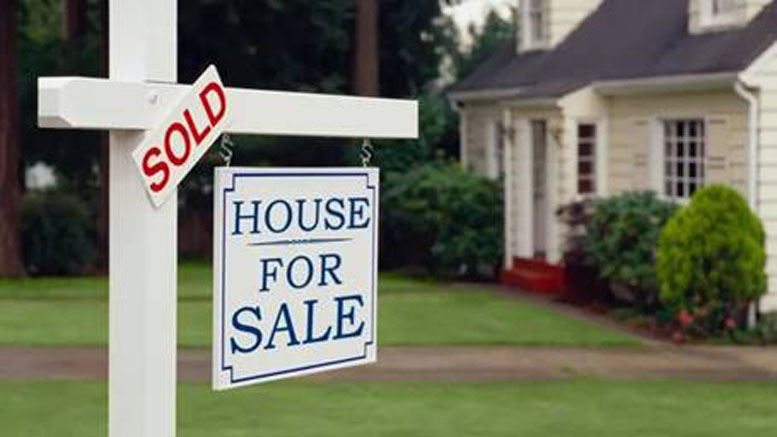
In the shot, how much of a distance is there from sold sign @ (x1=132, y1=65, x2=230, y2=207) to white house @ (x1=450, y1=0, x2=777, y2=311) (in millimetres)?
14091

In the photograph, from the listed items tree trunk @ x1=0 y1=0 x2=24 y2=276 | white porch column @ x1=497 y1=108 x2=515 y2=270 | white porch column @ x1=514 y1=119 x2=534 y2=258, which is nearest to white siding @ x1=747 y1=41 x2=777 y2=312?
white porch column @ x1=514 y1=119 x2=534 y2=258

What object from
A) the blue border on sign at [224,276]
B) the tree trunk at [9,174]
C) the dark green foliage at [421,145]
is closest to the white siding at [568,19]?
the dark green foliage at [421,145]

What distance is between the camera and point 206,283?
2506 centimetres

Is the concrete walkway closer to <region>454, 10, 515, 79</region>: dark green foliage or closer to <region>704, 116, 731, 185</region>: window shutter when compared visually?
<region>704, 116, 731, 185</region>: window shutter

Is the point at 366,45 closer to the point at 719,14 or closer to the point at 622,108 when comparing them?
the point at 622,108

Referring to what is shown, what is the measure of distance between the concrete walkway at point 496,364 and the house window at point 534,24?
996 centimetres

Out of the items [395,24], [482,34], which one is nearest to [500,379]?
[395,24]

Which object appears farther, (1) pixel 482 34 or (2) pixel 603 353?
(1) pixel 482 34

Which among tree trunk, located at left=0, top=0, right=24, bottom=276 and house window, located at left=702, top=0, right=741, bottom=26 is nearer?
house window, located at left=702, top=0, right=741, bottom=26

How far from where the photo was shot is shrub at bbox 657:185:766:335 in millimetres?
18203

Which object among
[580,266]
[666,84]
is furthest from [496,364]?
[580,266]

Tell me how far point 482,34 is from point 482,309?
15967mm

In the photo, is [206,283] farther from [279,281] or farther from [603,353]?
[279,281]

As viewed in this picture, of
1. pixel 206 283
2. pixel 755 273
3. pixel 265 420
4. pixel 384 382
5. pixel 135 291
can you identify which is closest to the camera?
pixel 135 291
